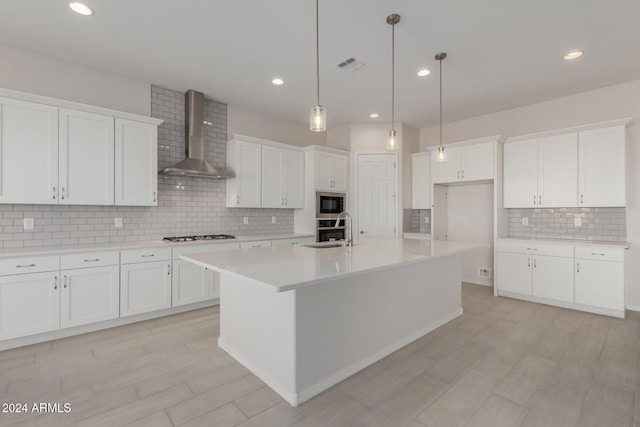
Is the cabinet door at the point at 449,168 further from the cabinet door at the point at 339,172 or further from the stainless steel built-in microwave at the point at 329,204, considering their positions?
the stainless steel built-in microwave at the point at 329,204

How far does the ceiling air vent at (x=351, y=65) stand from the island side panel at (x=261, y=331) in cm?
254

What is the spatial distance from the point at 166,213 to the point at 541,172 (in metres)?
5.16

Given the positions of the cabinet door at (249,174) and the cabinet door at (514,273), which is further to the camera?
the cabinet door at (249,174)

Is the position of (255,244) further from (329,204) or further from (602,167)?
(602,167)

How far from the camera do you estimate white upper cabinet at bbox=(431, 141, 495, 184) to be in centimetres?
464

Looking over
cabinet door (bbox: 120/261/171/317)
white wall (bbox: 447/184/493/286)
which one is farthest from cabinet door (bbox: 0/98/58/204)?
white wall (bbox: 447/184/493/286)

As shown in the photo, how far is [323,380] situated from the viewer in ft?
7.11

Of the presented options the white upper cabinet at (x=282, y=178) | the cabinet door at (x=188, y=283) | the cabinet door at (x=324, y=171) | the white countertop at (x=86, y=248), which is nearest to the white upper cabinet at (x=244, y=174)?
the white upper cabinet at (x=282, y=178)

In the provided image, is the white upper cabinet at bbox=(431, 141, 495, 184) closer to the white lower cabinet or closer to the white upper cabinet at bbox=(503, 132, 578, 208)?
the white upper cabinet at bbox=(503, 132, 578, 208)

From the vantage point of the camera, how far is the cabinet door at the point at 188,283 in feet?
12.1

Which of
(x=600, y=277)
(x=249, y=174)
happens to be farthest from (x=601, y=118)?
(x=249, y=174)

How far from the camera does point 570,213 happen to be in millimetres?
4344

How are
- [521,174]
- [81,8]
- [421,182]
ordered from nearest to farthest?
[81,8] < [521,174] < [421,182]

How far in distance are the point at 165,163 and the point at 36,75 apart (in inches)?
58.0
